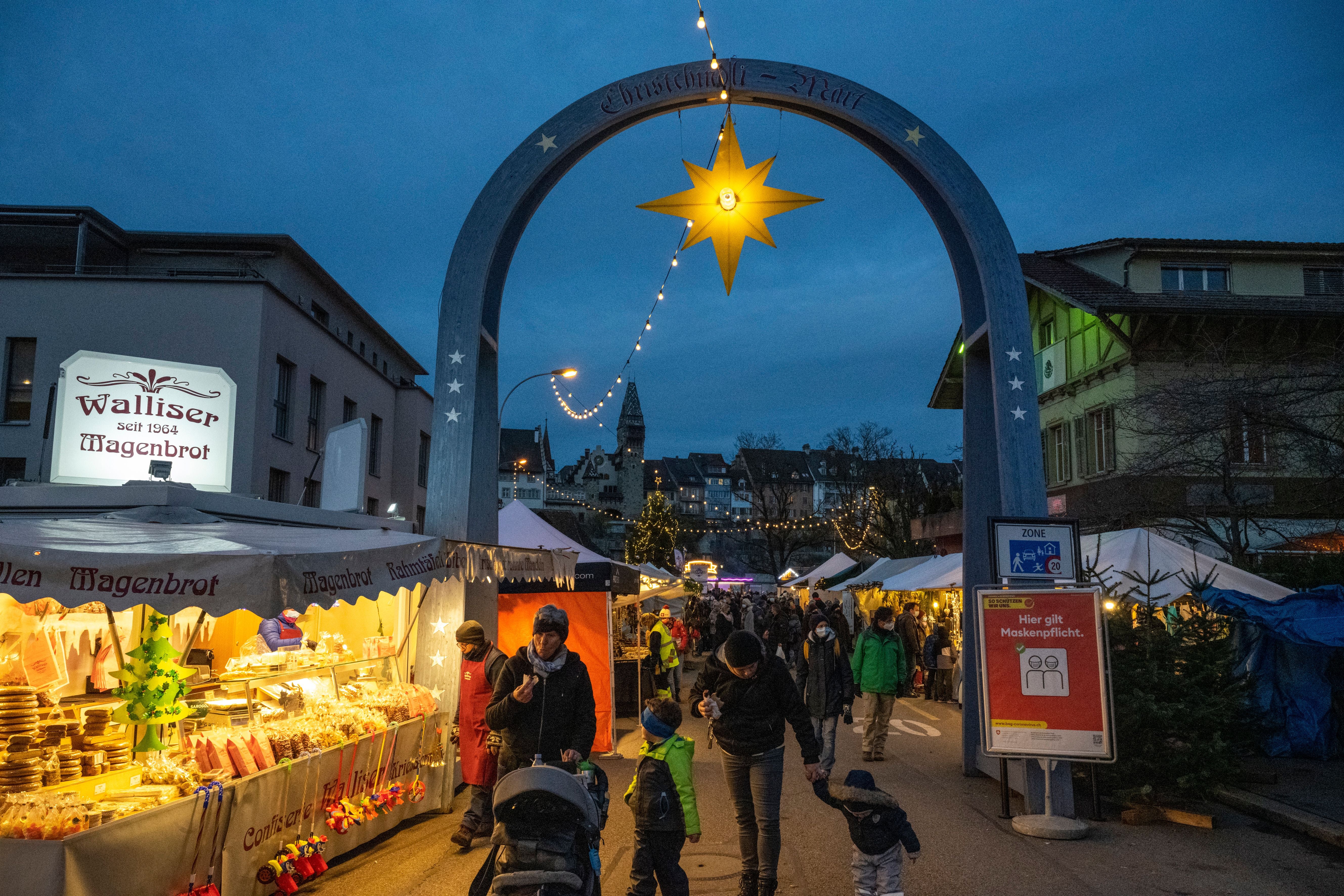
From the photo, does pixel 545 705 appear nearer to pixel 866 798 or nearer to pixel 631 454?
pixel 866 798

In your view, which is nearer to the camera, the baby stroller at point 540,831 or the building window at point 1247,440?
the baby stroller at point 540,831

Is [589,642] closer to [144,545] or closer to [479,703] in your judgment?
[479,703]

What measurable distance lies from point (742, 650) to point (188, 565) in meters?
3.34

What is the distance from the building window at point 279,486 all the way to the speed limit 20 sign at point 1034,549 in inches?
744

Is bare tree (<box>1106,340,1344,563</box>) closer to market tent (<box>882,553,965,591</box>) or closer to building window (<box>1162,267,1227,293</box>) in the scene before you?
market tent (<box>882,553,965,591</box>)

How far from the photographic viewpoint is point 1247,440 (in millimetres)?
12117

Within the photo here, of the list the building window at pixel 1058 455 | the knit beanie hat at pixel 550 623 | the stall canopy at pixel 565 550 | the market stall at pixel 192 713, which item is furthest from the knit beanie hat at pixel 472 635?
the building window at pixel 1058 455

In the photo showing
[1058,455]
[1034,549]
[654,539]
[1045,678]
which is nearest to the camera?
[1045,678]

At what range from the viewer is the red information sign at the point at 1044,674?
322 inches

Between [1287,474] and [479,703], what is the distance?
61.4 feet

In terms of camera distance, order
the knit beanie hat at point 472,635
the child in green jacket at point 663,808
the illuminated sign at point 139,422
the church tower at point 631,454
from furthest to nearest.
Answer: the church tower at point 631,454, the illuminated sign at point 139,422, the knit beanie hat at point 472,635, the child in green jacket at point 663,808

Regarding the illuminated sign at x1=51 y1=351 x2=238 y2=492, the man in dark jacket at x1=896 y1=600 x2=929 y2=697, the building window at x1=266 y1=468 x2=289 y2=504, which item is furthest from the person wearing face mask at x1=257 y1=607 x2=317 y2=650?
the building window at x1=266 y1=468 x2=289 y2=504

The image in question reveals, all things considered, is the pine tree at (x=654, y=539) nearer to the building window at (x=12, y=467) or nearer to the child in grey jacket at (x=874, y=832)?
the building window at (x=12, y=467)

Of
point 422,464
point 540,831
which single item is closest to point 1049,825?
point 540,831
